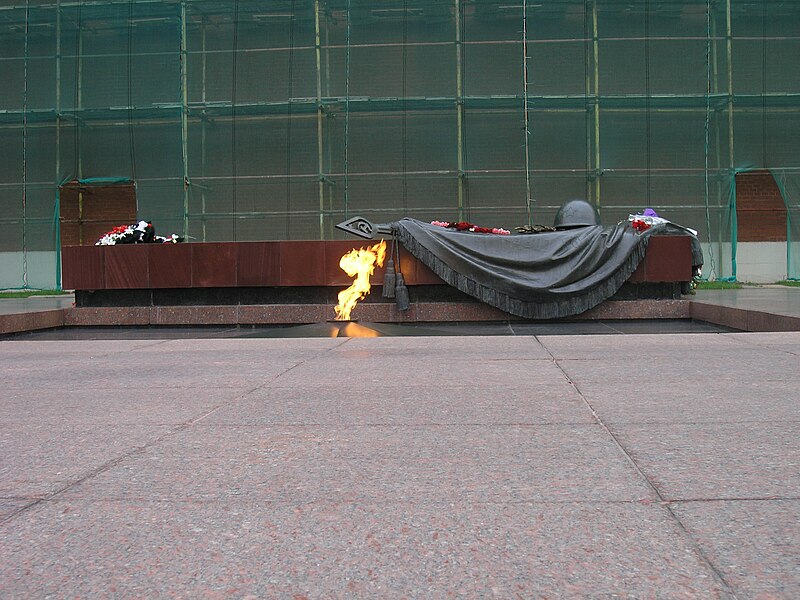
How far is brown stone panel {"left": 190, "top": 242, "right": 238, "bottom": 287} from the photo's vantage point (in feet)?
32.2

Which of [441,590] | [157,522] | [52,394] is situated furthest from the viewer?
[52,394]

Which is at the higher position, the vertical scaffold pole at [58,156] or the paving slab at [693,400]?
the vertical scaffold pole at [58,156]

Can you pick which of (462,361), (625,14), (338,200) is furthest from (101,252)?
(625,14)

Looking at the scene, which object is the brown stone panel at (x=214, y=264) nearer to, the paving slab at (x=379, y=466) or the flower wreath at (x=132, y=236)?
the flower wreath at (x=132, y=236)

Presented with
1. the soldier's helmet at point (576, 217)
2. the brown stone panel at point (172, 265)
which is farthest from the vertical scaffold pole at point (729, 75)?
the brown stone panel at point (172, 265)

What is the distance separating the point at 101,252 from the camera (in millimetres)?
10094

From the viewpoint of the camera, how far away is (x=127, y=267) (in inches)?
395

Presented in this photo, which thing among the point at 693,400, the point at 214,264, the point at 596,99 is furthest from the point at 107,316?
the point at 596,99

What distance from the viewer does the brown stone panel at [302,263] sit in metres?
9.74

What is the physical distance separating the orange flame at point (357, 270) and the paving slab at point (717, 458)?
703cm

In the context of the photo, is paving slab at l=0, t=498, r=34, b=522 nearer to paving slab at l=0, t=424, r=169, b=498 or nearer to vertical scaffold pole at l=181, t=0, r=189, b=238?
paving slab at l=0, t=424, r=169, b=498

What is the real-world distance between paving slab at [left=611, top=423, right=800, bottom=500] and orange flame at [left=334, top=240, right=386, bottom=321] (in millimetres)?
7026

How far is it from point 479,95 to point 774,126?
6.12 meters

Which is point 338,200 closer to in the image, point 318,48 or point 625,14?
point 318,48
